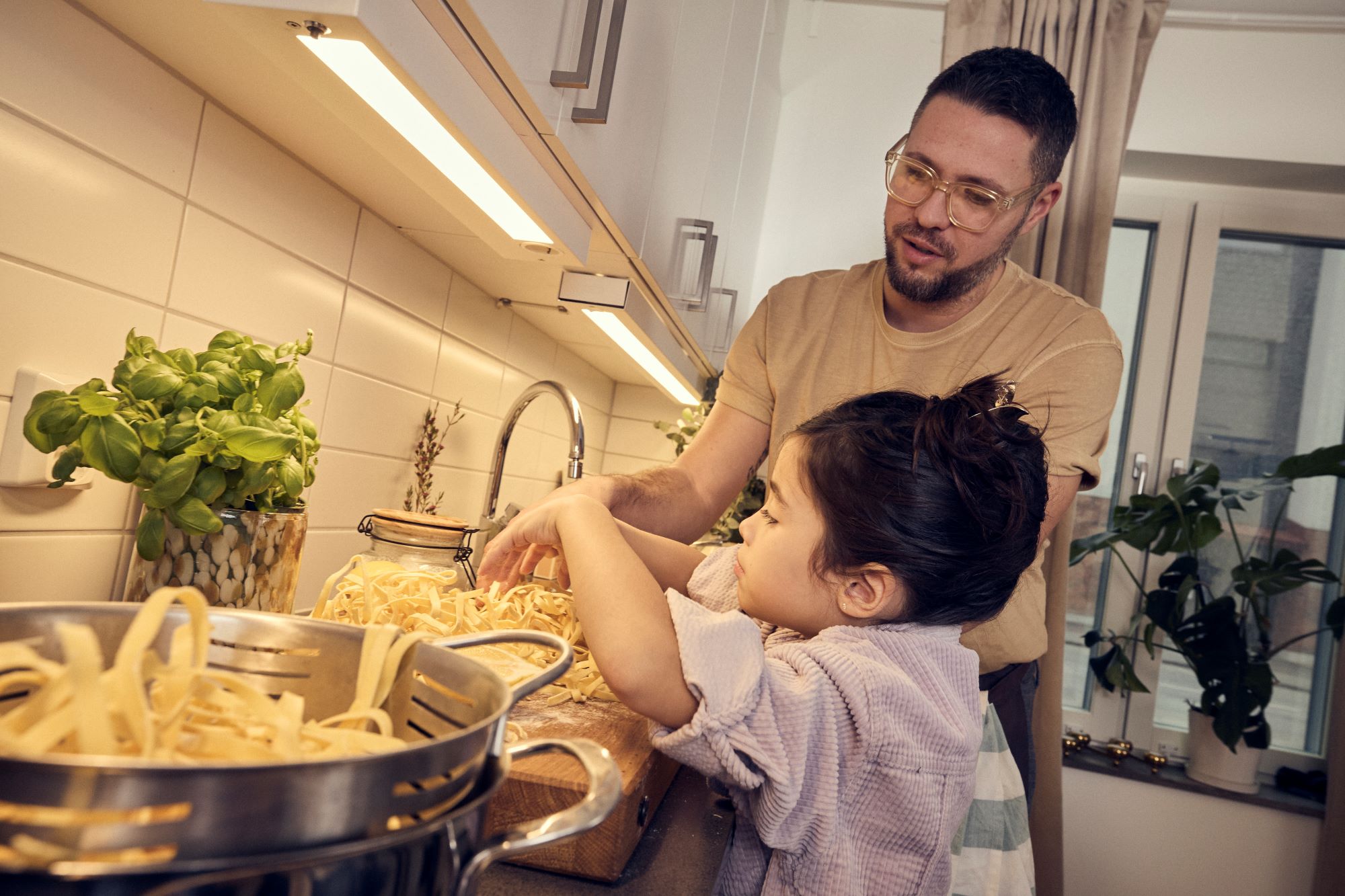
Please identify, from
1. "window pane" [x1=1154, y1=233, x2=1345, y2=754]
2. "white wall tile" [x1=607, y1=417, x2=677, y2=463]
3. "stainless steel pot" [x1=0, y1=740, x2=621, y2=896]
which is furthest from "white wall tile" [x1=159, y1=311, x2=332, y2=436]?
"window pane" [x1=1154, y1=233, x2=1345, y2=754]

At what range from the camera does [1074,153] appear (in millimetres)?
2566

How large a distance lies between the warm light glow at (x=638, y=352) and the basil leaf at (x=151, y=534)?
33.5 inches

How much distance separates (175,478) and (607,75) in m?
0.61

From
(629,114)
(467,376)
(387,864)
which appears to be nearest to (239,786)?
(387,864)

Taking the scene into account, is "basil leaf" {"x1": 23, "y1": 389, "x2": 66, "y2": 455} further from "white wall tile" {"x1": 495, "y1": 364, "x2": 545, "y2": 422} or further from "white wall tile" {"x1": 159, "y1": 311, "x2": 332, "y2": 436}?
"white wall tile" {"x1": 495, "y1": 364, "x2": 545, "y2": 422}

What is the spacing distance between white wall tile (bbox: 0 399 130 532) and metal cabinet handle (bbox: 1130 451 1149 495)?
9.50ft

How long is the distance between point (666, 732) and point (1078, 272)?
2.29 meters

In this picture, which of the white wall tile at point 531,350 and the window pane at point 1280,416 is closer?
the white wall tile at point 531,350

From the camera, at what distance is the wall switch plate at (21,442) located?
0.79 meters

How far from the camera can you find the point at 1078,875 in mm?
2779

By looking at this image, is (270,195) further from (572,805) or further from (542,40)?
(572,805)

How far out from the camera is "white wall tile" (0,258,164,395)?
0.78m

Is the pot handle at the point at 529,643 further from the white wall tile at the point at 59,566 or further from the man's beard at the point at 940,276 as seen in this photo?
the man's beard at the point at 940,276

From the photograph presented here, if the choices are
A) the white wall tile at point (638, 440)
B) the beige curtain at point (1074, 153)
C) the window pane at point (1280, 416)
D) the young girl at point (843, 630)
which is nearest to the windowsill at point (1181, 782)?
the window pane at point (1280, 416)
